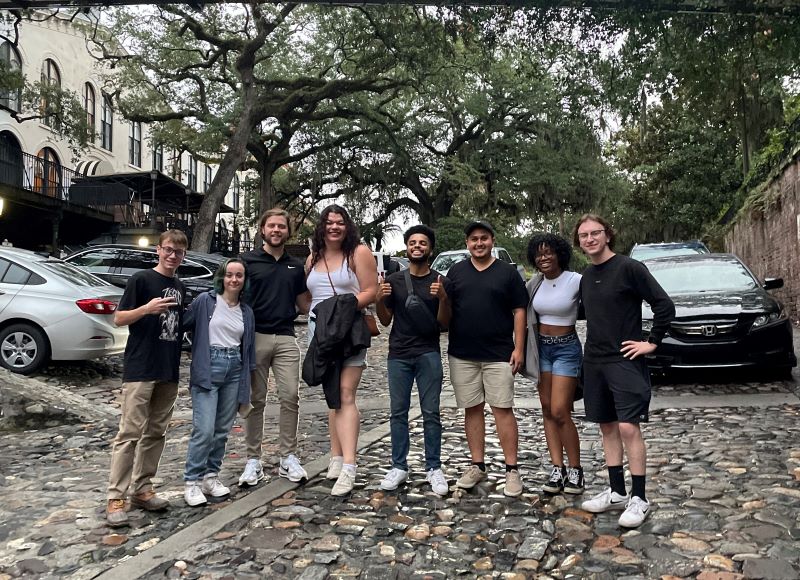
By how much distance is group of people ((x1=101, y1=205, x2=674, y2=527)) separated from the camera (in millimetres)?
4477

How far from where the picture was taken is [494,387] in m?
4.94

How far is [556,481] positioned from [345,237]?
2249 mm

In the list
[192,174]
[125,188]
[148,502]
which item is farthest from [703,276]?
[192,174]

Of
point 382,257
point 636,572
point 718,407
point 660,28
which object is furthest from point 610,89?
point 382,257

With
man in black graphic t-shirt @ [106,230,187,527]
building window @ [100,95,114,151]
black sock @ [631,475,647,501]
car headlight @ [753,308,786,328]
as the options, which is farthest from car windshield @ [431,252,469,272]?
building window @ [100,95,114,151]

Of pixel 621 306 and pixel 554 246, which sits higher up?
pixel 554 246

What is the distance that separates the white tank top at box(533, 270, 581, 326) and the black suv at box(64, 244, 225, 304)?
8858 millimetres

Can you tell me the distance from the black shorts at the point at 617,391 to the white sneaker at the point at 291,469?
82.3 inches

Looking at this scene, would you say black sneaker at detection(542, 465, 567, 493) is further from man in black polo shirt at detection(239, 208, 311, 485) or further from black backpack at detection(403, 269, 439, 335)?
man in black polo shirt at detection(239, 208, 311, 485)

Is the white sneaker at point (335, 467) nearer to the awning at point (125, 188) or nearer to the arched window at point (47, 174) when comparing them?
the awning at point (125, 188)

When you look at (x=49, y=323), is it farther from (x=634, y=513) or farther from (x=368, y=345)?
(x=634, y=513)

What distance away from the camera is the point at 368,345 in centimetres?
497

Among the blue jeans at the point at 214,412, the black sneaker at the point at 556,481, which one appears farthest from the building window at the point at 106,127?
the black sneaker at the point at 556,481

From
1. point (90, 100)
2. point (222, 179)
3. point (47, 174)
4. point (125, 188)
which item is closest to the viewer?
point (222, 179)
